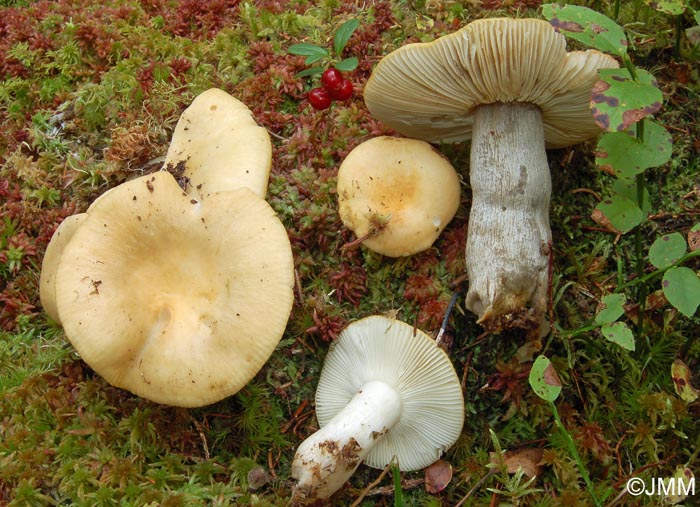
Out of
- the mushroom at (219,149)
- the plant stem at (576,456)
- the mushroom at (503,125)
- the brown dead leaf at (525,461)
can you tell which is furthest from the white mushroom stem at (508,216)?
the mushroom at (219,149)

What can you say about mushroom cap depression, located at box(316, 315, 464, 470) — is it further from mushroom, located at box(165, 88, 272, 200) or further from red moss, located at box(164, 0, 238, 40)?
red moss, located at box(164, 0, 238, 40)

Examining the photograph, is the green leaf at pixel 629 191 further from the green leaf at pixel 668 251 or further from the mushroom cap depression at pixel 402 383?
the mushroom cap depression at pixel 402 383

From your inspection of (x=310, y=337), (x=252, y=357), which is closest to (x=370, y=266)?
(x=310, y=337)

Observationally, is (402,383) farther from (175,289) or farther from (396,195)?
(175,289)

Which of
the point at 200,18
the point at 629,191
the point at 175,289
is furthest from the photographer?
the point at 200,18

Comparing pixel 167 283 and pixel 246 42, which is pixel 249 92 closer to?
pixel 246 42

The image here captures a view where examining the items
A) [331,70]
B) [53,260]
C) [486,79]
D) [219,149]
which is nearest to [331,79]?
[331,70]
